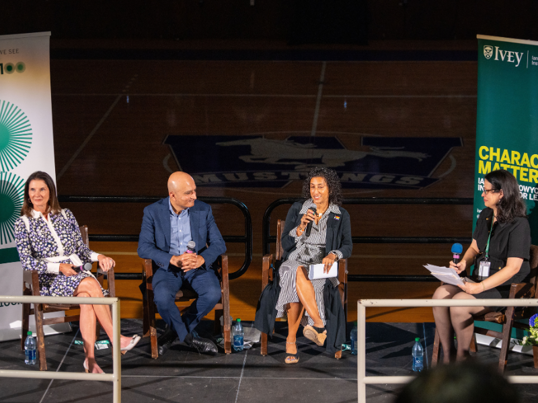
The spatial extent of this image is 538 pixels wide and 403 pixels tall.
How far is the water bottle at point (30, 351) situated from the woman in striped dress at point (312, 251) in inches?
68.0

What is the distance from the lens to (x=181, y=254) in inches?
204

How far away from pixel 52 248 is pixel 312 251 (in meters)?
1.83

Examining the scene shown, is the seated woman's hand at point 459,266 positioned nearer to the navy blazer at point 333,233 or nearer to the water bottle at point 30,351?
the navy blazer at point 333,233

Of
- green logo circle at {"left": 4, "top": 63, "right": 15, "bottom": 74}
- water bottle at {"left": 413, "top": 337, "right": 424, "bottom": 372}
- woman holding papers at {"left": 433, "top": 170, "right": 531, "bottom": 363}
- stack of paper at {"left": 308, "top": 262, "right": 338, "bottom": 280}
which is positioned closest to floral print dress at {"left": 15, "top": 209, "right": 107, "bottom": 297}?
green logo circle at {"left": 4, "top": 63, "right": 15, "bottom": 74}

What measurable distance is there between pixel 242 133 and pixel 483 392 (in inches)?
461

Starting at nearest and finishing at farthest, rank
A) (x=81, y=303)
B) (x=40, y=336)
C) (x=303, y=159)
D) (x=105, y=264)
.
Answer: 1. (x=81, y=303)
2. (x=40, y=336)
3. (x=105, y=264)
4. (x=303, y=159)

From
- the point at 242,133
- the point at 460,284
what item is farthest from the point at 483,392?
the point at 242,133

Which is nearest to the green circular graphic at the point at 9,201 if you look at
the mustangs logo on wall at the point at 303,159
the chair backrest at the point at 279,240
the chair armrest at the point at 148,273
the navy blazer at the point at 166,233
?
the navy blazer at the point at 166,233

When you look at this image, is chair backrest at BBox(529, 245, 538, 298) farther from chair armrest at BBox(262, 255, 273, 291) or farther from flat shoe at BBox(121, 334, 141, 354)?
flat shoe at BBox(121, 334, 141, 354)

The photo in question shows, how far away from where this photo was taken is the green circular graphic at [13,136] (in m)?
5.27

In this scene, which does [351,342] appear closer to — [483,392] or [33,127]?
[33,127]

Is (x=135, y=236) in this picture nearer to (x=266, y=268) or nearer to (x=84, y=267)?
(x=84, y=267)

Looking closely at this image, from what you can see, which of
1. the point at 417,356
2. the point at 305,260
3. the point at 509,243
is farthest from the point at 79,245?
the point at 509,243

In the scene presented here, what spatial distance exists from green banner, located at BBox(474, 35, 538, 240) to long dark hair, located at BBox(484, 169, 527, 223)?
399 millimetres
